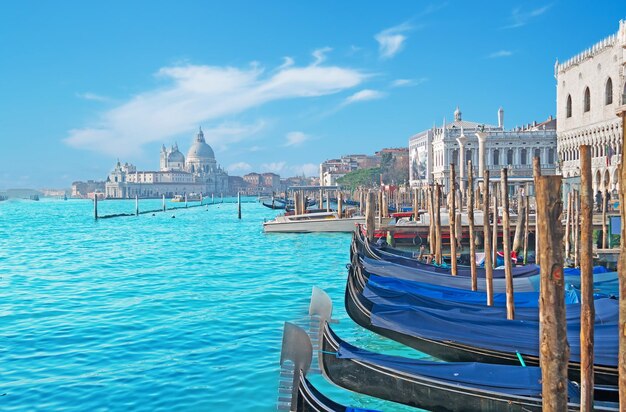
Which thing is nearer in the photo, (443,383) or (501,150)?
(443,383)

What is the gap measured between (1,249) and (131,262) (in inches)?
256

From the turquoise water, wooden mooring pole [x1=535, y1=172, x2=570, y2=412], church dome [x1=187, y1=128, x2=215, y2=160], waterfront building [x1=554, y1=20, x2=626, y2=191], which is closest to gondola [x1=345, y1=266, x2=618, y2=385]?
the turquoise water

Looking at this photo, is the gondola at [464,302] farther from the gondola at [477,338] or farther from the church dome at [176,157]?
the church dome at [176,157]

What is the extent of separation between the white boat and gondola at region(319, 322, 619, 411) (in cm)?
1586

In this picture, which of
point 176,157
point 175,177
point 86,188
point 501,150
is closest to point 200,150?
point 176,157

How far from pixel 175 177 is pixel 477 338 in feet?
352

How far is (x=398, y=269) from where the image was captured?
321 inches

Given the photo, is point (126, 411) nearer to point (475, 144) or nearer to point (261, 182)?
point (475, 144)

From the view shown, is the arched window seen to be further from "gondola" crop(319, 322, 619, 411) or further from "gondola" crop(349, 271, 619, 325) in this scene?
"gondola" crop(319, 322, 619, 411)

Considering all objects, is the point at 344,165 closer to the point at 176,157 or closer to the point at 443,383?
the point at 176,157

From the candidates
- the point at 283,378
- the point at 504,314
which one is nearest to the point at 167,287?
the point at 283,378

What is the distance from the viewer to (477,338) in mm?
4895

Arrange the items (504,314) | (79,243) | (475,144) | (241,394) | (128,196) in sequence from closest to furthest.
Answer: (241,394) < (504,314) < (79,243) < (475,144) < (128,196)

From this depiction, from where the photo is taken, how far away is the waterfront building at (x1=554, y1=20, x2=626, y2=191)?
2322 cm
